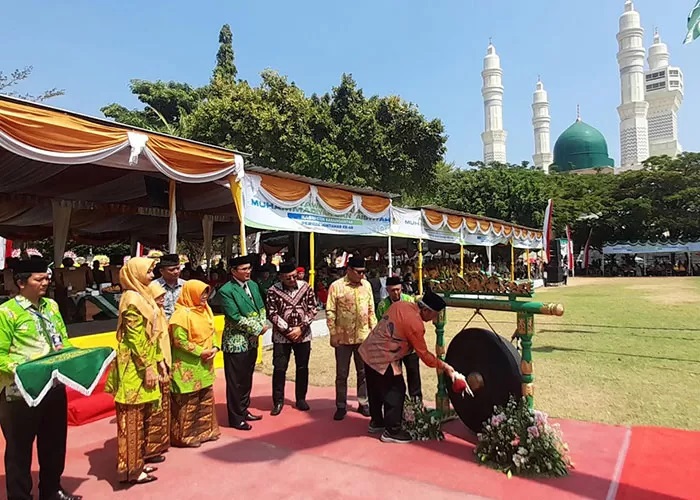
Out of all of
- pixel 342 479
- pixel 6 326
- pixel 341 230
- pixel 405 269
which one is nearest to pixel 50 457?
pixel 6 326

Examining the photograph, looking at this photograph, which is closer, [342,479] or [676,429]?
[342,479]

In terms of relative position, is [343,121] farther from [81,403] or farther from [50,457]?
[50,457]

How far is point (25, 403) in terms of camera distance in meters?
2.76

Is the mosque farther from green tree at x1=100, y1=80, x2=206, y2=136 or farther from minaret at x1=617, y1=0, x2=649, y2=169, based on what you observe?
green tree at x1=100, y1=80, x2=206, y2=136

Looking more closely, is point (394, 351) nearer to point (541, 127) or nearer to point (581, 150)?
point (581, 150)

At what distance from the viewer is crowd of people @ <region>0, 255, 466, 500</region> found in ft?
9.25

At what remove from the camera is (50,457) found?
2930 millimetres

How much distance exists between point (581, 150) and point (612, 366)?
2176 inches

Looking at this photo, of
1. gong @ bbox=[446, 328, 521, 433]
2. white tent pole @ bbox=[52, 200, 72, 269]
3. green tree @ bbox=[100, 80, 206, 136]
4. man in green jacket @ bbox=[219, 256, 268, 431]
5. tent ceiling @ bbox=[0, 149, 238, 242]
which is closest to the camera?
gong @ bbox=[446, 328, 521, 433]

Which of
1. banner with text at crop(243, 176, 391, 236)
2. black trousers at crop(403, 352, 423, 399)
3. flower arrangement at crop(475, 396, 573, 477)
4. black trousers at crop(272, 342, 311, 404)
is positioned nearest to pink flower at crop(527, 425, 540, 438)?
flower arrangement at crop(475, 396, 573, 477)

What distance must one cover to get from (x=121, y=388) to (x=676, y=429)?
428 centimetres

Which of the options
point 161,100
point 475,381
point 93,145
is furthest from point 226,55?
point 475,381

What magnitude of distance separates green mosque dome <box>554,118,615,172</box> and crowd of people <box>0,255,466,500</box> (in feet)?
182

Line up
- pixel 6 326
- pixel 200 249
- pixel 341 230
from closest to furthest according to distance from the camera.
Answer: pixel 6 326 → pixel 341 230 → pixel 200 249
